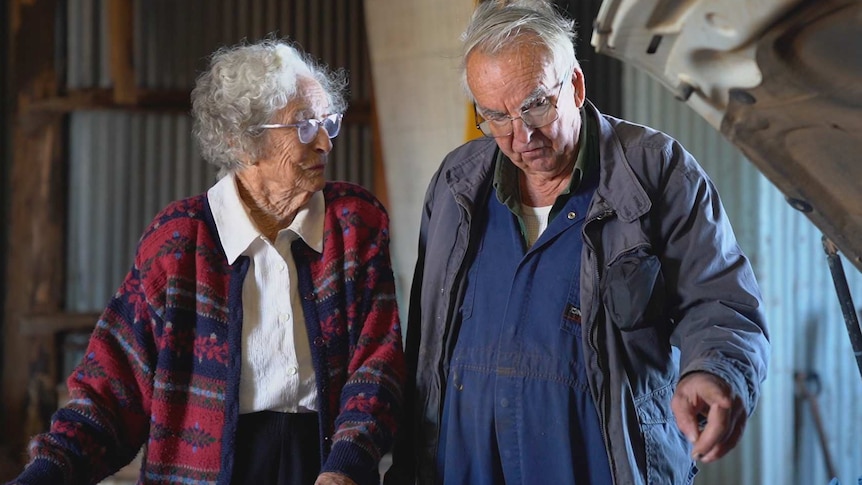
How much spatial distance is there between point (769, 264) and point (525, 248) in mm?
2327

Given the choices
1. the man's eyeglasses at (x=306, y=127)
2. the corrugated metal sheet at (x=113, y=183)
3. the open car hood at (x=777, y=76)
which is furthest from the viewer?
the corrugated metal sheet at (x=113, y=183)

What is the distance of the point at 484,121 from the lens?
6.79 feet

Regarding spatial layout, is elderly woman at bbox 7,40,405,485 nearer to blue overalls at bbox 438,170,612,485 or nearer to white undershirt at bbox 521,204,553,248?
blue overalls at bbox 438,170,612,485

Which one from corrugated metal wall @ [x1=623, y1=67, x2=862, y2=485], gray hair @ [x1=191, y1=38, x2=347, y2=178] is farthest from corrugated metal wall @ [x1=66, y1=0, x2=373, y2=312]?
gray hair @ [x1=191, y1=38, x2=347, y2=178]

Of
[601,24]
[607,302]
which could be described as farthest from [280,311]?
[601,24]

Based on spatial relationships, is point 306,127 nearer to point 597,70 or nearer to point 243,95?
point 243,95

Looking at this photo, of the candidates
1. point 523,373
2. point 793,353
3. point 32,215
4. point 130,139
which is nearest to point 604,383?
point 523,373

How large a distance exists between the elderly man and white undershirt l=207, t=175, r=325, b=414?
0.27 m

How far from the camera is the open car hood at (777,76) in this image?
1064 millimetres

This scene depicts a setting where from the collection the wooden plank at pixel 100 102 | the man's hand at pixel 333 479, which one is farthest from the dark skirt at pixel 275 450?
the wooden plank at pixel 100 102

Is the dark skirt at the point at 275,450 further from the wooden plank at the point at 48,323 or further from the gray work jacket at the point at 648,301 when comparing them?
the wooden plank at the point at 48,323

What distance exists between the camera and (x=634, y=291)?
1786 millimetres

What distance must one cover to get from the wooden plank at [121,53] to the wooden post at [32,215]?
37 centimetres

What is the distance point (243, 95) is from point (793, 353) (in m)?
2.81
